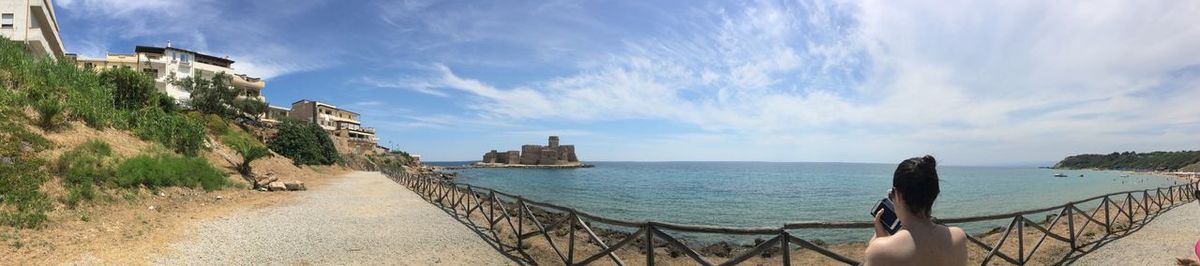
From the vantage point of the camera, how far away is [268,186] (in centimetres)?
1836

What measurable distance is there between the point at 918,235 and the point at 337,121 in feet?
290

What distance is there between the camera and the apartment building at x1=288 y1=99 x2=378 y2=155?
71188 millimetres

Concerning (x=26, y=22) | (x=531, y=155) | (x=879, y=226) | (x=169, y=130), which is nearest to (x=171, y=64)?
(x=26, y=22)

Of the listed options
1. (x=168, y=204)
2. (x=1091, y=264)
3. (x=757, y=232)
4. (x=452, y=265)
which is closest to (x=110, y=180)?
(x=168, y=204)

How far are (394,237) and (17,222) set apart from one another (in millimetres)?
5432

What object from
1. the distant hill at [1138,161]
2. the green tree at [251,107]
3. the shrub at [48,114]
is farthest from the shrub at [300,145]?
the distant hill at [1138,161]

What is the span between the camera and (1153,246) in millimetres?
10617

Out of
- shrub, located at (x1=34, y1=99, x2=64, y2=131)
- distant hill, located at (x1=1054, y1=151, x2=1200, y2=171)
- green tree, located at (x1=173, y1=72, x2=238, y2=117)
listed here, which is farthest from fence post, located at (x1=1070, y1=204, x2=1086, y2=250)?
distant hill, located at (x1=1054, y1=151, x2=1200, y2=171)

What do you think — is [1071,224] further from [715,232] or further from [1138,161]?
[1138,161]

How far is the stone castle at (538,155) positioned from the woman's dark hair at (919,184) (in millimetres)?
124811

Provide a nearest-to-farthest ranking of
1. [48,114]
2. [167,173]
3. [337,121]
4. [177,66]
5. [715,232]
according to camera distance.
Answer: [715,232] → [48,114] → [167,173] → [177,66] → [337,121]

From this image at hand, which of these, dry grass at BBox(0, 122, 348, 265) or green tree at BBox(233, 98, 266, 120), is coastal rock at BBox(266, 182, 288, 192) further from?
green tree at BBox(233, 98, 266, 120)

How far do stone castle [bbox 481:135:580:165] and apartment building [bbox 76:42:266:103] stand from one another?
75890mm

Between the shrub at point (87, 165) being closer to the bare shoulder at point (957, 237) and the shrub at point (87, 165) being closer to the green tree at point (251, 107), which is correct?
the bare shoulder at point (957, 237)
